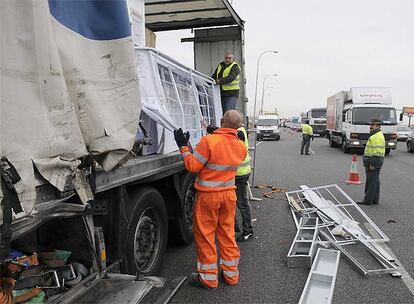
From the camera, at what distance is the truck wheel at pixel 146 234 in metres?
3.87

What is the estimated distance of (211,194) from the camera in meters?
4.32

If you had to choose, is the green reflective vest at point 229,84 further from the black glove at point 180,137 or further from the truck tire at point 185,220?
the black glove at point 180,137

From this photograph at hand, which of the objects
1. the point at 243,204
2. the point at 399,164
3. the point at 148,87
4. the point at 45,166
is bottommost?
the point at 399,164

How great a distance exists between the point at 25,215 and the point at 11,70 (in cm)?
77

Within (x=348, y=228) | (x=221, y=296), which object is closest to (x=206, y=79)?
(x=348, y=228)

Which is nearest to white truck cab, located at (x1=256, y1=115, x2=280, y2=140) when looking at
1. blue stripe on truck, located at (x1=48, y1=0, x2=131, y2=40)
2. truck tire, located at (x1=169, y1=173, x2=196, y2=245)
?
truck tire, located at (x1=169, y1=173, x2=196, y2=245)

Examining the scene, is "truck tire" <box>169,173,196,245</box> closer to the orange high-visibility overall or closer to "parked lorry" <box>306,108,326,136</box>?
the orange high-visibility overall

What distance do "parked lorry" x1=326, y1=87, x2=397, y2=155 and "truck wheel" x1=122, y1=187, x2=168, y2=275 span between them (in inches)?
707

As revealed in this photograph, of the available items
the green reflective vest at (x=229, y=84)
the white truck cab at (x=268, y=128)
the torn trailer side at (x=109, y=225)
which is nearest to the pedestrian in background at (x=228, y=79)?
the green reflective vest at (x=229, y=84)

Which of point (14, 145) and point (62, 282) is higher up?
point (14, 145)

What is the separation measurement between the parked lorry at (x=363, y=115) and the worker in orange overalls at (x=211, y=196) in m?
17.7

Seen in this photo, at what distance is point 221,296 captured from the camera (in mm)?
4258

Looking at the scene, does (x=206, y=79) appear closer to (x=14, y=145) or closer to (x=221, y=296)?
(x=221, y=296)

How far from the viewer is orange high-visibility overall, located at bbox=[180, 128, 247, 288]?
14.2 ft
